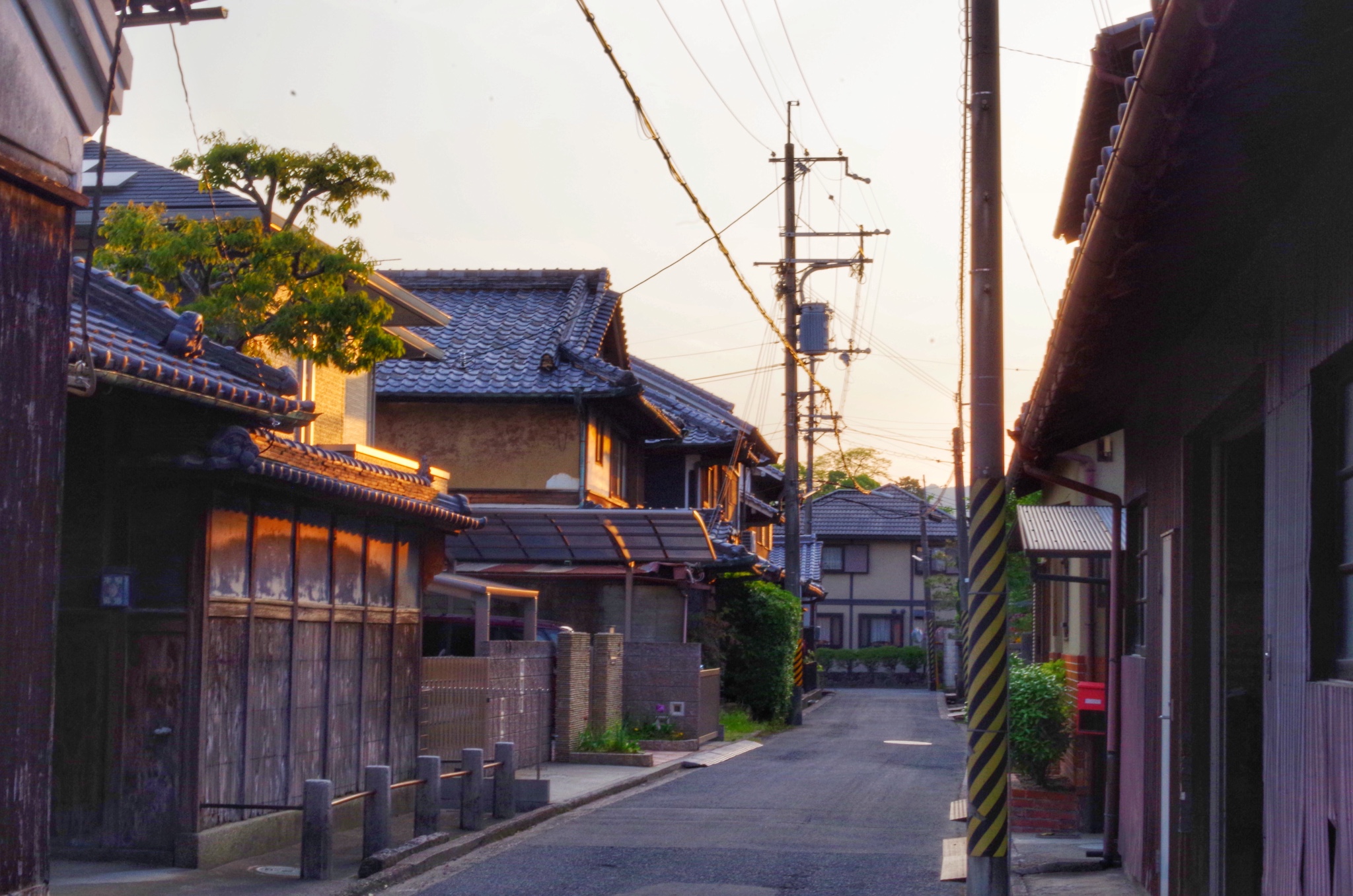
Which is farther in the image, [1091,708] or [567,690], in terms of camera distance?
[567,690]

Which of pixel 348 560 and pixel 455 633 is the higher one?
pixel 348 560

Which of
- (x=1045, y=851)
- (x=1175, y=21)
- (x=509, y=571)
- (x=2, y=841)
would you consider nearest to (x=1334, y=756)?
(x=1175, y=21)

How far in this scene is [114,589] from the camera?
11.0 metres

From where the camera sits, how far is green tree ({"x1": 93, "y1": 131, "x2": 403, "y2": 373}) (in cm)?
1285

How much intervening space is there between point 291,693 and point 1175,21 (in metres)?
10.7

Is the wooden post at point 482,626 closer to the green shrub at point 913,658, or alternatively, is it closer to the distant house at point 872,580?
the green shrub at point 913,658

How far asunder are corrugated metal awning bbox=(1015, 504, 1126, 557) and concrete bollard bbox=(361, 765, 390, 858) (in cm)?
588

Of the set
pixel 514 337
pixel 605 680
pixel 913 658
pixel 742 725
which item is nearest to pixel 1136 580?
pixel 605 680

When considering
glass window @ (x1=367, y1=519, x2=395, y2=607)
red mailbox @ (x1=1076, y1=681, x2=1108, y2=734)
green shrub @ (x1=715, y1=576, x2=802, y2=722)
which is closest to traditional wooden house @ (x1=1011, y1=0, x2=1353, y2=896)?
red mailbox @ (x1=1076, y1=681, x2=1108, y2=734)

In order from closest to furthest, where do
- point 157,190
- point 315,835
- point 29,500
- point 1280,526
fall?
point 1280,526 → point 29,500 → point 315,835 → point 157,190

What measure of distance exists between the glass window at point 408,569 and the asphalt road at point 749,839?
9.94ft

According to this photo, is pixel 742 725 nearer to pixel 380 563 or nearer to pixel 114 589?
pixel 380 563

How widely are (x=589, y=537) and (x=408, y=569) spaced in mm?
9188

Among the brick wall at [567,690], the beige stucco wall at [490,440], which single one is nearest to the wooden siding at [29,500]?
the brick wall at [567,690]
